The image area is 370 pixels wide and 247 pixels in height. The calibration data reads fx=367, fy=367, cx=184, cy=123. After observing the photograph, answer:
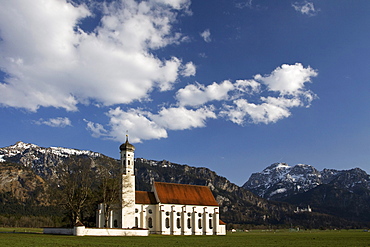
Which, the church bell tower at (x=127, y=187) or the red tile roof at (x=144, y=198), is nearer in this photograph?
the church bell tower at (x=127, y=187)

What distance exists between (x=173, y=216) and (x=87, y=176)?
21431 mm

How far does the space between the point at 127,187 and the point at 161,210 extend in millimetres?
8829

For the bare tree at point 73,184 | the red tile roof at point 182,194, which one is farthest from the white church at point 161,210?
the bare tree at point 73,184

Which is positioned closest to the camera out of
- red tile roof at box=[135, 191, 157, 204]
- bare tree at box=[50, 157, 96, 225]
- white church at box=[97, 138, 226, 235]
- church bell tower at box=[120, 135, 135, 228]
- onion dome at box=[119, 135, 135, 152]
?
bare tree at box=[50, 157, 96, 225]

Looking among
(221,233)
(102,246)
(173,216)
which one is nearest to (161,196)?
(173,216)

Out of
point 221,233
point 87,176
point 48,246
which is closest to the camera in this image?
point 48,246

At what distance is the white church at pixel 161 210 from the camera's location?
7150 centimetres

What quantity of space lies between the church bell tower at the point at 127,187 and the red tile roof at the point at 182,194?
6.98 meters

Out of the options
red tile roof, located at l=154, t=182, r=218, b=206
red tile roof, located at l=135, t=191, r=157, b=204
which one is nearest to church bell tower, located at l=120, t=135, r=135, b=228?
red tile roof, located at l=135, t=191, r=157, b=204

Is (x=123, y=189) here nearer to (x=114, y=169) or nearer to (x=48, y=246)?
(x=114, y=169)

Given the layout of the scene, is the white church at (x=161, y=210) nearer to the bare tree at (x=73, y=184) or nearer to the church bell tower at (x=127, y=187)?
the church bell tower at (x=127, y=187)

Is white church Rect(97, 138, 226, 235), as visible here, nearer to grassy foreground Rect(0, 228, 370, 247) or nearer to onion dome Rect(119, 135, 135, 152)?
onion dome Rect(119, 135, 135, 152)

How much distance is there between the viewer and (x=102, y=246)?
3328 centimetres

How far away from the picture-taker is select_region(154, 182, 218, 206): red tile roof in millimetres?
78812
